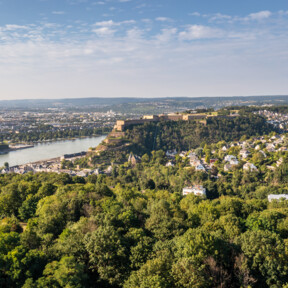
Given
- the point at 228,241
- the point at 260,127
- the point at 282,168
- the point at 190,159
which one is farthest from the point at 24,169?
the point at 260,127

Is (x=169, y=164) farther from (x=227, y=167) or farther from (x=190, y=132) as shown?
(x=190, y=132)

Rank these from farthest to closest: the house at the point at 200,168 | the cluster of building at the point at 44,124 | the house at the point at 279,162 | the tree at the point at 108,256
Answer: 1. the cluster of building at the point at 44,124
2. the house at the point at 200,168
3. the house at the point at 279,162
4. the tree at the point at 108,256

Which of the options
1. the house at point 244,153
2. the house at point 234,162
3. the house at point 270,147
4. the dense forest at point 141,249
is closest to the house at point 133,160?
the house at point 234,162

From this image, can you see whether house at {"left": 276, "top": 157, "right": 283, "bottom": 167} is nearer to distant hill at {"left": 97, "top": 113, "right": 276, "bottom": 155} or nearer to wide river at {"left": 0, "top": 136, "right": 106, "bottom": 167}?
distant hill at {"left": 97, "top": 113, "right": 276, "bottom": 155}

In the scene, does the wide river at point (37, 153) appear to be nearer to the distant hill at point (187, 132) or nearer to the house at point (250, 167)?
the distant hill at point (187, 132)

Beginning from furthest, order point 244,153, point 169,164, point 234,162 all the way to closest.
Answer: point 169,164 < point 244,153 < point 234,162

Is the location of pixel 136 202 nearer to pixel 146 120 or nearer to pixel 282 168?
pixel 282 168

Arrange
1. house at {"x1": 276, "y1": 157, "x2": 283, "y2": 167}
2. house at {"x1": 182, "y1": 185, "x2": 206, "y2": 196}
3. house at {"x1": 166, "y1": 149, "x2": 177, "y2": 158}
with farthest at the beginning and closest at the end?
1. house at {"x1": 166, "y1": 149, "x2": 177, "y2": 158}
2. house at {"x1": 276, "y1": 157, "x2": 283, "y2": 167}
3. house at {"x1": 182, "y1": 185, "x2": 206, "y2": 196}

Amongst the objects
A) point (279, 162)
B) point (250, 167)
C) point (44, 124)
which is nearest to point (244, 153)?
point (279, 162)

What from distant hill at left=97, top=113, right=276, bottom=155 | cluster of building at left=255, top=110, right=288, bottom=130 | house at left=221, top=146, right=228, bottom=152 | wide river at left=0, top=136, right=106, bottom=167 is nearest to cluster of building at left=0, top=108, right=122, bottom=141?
wide river at left=0, top=136, right=106, bottom=167
